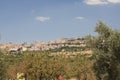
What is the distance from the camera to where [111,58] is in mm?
32125

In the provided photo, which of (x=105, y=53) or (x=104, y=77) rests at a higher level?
(x=105, y=53)

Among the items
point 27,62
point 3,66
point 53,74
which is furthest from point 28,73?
point 3,66

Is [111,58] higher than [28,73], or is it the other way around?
[111,58]

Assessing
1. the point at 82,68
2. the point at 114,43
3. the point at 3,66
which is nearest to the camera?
the point at 114,43

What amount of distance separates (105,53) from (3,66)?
13.9 m

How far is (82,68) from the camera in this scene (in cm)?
9644

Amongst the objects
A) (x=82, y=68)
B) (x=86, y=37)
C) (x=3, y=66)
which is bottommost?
(x=82, y=68)

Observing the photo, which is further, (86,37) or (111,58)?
(86,37)

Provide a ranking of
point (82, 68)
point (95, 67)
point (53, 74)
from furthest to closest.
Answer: point (82, 68) < point (53, 74) < point (95, 67)

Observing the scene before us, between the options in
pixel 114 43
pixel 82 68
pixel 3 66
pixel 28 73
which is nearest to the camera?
pixel 114 43

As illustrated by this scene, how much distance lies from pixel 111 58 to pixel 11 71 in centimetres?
5938

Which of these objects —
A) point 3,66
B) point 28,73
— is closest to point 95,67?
point 3,66

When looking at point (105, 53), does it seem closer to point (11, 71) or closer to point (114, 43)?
point (114, 43)

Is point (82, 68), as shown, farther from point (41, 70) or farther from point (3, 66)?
point (3, 66)
